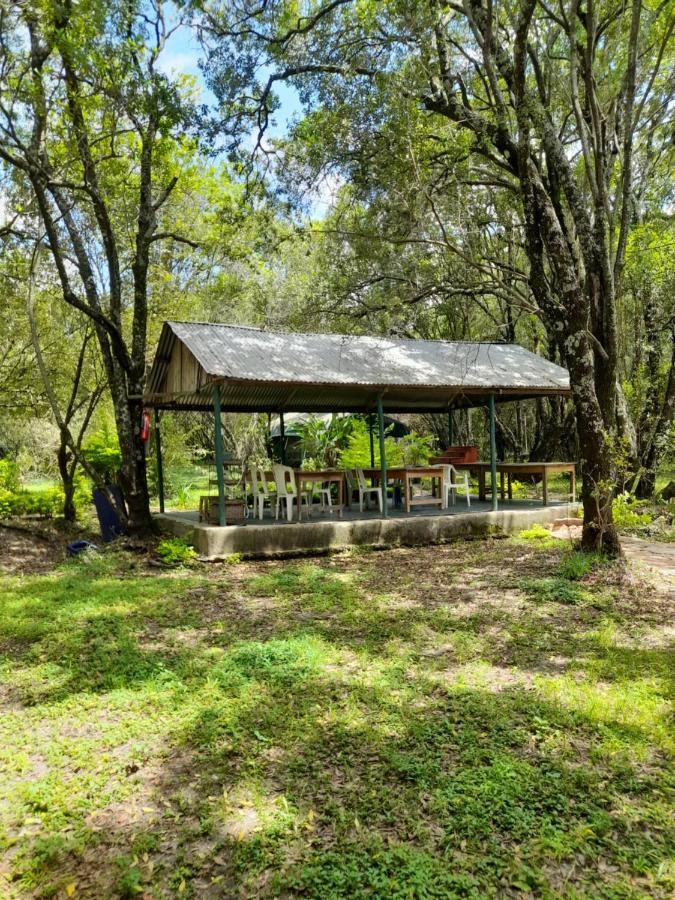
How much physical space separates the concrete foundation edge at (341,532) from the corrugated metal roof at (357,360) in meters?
2.37

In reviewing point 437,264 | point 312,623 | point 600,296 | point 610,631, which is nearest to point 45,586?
point 312,623

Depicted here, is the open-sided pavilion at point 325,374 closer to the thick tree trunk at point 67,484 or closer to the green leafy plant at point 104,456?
the thick tree trunk at point 67,484

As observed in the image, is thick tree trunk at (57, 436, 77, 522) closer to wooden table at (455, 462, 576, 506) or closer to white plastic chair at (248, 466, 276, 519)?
white plastic chair at (248, 466, 276, 519)

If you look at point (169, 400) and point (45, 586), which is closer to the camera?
point (45, 586)

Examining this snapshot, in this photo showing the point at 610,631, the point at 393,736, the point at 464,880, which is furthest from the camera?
the point at 610,631

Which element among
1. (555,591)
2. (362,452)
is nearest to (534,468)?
(555,591)

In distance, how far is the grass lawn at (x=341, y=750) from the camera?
2.64m

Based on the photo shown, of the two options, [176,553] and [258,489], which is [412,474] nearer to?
[258,489]

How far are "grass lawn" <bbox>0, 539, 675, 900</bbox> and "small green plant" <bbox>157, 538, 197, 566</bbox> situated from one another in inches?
94.4

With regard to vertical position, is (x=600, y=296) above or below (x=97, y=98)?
below

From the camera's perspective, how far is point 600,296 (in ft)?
30.7

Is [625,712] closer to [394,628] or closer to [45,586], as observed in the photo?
[394,628]

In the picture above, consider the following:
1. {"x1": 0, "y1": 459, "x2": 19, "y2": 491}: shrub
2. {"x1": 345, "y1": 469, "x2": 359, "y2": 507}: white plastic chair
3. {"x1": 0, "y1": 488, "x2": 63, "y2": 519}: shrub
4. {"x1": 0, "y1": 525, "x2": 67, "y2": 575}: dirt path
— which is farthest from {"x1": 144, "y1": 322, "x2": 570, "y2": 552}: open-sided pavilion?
{"x1": 0, "y1": 459, "x2": 19, "y2": 491}: shrub

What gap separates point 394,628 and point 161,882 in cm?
343
